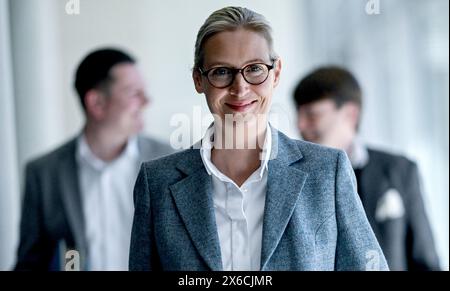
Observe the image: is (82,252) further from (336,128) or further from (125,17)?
(336,128)

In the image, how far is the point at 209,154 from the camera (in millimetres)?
1008

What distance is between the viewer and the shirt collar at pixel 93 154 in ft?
4.45

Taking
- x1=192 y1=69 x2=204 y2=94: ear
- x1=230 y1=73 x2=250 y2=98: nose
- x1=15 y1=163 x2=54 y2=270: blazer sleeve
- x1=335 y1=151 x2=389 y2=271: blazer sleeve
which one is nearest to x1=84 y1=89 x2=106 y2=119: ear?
x1=15 y1=163 x2=54 y2=270: blazer sleeve

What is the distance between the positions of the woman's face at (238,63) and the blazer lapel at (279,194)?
8 centimetres

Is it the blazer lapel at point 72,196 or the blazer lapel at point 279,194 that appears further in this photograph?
the blazer lapel at point 72,196

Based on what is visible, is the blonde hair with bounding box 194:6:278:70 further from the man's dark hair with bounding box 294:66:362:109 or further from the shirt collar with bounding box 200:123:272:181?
the man's dark hair with bounding box 294:66:362:109

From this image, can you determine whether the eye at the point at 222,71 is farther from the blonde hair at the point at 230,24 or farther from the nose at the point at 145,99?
the nose at the point at 145,99

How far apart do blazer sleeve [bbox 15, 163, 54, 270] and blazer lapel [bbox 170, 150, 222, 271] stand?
17.4 inches

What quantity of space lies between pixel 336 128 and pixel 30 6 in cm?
69

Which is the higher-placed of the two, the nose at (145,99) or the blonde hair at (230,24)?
the blonde hair at (230,24)

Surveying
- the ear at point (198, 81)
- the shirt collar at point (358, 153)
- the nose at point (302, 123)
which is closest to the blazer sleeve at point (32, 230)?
the ear at point (198, 81)

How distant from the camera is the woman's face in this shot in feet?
3.26
